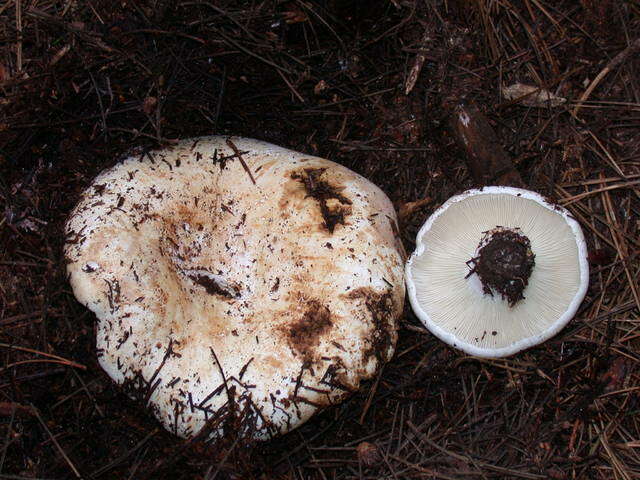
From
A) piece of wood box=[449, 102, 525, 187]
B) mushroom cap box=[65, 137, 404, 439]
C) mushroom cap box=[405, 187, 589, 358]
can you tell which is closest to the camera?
mushroom cap box=[65, 137, 404, 439]

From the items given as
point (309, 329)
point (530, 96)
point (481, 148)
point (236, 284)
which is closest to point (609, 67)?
point (530, 96)

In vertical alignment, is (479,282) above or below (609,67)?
below

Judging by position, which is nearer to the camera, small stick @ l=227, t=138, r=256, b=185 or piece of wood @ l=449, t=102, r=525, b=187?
small stick @ l=227, t=138, r=256, b=185

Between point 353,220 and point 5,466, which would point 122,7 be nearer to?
point 353,220

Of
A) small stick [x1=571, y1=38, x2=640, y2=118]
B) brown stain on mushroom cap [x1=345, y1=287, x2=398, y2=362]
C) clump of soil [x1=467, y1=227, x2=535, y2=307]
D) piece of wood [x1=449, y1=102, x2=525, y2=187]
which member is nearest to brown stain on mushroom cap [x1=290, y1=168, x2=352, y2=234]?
brown stain on mushroom cap [x1=345, y1=287, x2=398, y2=362]

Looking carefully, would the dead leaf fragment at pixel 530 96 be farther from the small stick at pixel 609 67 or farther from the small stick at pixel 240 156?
the small stick at pixel 240 156

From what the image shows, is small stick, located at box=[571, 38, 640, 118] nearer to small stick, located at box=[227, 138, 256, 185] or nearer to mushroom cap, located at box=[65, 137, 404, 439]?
mushroom cap, located at box=[65, 137, 404, 439]

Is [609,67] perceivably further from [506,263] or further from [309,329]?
[309,329]
